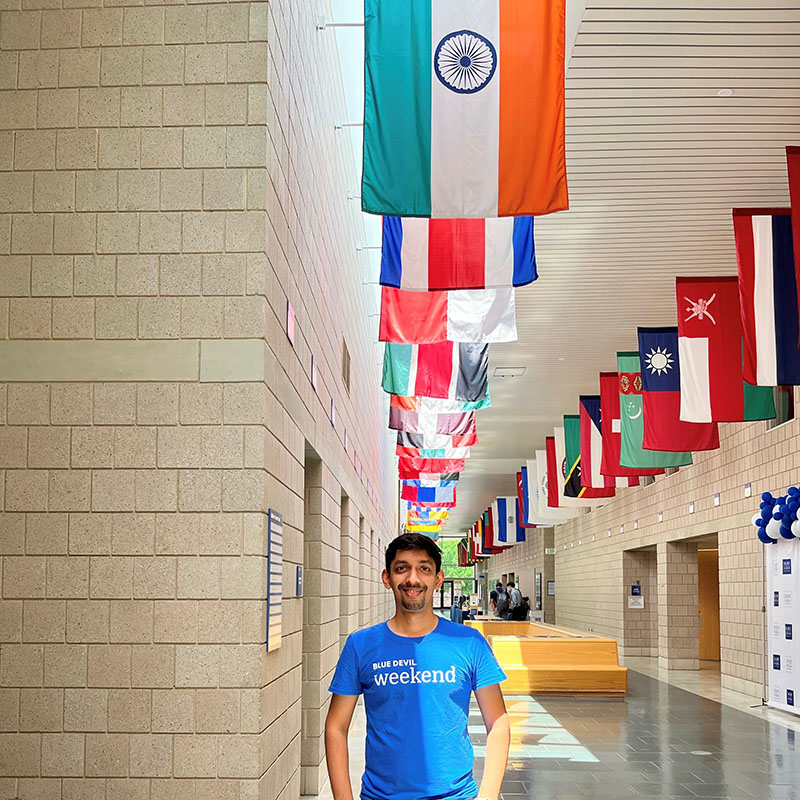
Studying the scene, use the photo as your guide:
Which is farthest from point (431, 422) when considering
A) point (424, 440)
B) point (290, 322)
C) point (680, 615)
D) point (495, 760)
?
point (495, 760)

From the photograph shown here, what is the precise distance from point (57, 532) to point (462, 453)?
16.8 metres

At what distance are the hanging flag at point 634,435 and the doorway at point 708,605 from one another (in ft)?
34.4

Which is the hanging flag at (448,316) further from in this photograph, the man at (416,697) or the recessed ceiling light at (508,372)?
the recessed ceiling light at (508,372)

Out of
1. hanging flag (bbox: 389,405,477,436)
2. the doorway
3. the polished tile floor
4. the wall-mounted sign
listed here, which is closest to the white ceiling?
hanging flag (bbox: 389,405,477,436)

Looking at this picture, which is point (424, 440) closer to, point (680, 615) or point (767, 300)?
point (680, 615)

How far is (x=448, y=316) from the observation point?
11047mm

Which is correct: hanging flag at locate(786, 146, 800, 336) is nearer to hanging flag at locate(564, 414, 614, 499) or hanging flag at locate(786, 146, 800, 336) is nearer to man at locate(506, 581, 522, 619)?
hanging flag at locate(564, 414, 614, 499)

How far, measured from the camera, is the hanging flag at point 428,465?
2206 cm

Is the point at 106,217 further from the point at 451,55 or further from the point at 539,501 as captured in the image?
the point at 539,501

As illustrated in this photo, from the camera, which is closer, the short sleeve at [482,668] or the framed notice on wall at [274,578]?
the short sleeve at [482,668]

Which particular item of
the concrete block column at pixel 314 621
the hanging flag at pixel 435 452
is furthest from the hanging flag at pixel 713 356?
the hanging flag at pixel 435 452

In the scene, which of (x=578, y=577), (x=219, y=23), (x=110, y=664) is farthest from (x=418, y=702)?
(x=578, y=577)

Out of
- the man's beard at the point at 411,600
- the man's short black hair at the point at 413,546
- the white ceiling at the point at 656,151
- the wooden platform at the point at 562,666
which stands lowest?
the wooden platform at the point at 562,666

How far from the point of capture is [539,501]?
92.9 feet
